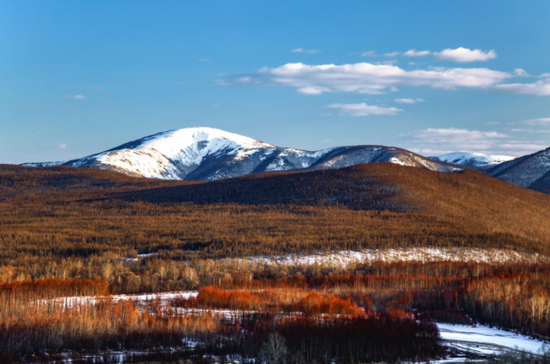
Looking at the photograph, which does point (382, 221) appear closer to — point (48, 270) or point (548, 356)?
point (48, 270)

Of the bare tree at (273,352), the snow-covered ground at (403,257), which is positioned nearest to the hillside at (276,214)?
the snow-covered ground at (403,257)

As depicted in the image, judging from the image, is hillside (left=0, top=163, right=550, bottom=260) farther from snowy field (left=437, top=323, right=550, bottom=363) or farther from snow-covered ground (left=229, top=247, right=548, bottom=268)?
snowy field (left=437, top=323, right=550, bottom=363)

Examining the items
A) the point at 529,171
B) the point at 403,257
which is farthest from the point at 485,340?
the point at 529,171

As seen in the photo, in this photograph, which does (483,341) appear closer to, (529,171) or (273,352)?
(273,352)

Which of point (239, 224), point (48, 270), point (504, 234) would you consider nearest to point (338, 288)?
point (48, 270)

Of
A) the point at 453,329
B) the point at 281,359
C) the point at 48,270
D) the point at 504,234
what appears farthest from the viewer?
the point at 504,234

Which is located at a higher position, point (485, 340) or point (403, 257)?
point (403, 257)
